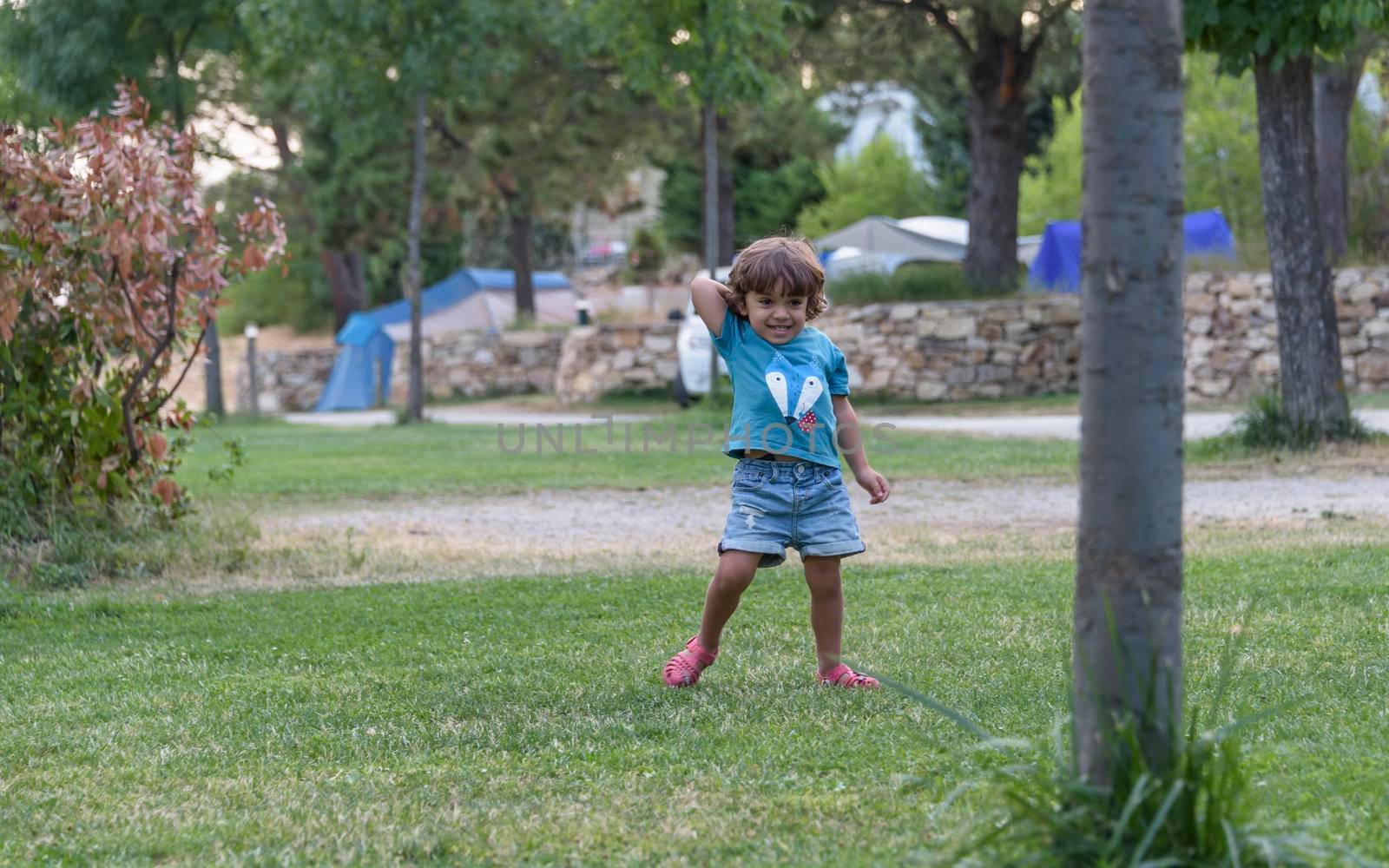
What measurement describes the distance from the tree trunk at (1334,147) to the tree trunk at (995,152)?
349 centimetres

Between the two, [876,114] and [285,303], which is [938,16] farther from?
[876,114]

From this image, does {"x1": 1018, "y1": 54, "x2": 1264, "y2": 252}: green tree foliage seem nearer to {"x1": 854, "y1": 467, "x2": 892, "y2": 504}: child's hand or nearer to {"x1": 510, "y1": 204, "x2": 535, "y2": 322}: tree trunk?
{"x1": 510, "y1": 204, "x2": 535, "y2": 322}: tree trunk

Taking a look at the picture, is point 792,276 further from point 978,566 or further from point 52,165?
point 52,165

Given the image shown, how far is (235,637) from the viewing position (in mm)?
5480

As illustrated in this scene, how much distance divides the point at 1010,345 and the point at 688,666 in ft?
54.8

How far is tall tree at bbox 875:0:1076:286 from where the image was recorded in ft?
61.7

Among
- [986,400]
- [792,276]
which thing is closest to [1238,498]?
[792,276]

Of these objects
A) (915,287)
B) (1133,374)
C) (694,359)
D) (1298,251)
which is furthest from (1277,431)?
(694,359)

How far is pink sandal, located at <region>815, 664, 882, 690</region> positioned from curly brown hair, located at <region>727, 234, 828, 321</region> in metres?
1.00

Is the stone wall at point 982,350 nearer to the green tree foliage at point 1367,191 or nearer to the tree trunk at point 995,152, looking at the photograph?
the tree trunk at point 995,152

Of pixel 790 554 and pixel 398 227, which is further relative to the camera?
pixel 398 227

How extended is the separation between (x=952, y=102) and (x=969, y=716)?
4149 centimetres

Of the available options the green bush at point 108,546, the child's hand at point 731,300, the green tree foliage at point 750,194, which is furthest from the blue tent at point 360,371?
the child's hand at point 731,300

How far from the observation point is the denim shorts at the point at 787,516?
443 centimetres
